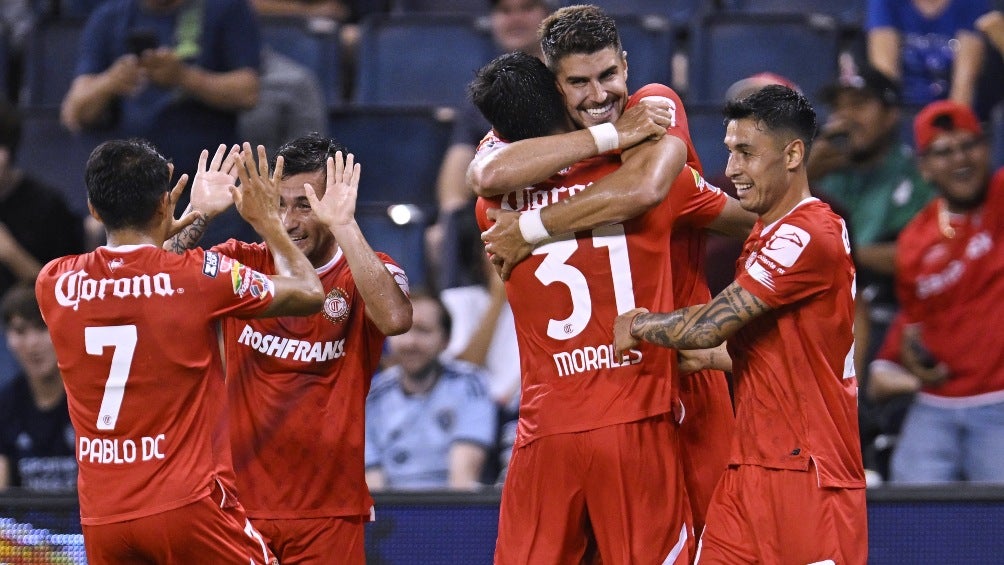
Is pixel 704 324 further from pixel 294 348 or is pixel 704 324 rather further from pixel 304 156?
pixel 304 156

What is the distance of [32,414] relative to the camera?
6965 millimetres

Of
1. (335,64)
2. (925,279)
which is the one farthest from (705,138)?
(335,64)

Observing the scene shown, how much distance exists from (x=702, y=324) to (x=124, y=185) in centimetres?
180

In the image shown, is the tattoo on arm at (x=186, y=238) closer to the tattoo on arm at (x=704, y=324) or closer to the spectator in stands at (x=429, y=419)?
the tattoo on arm at (x=704, y=324)

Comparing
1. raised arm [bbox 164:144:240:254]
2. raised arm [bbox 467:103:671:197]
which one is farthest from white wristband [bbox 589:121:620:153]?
raised arm [bbox 164:144:240:254]

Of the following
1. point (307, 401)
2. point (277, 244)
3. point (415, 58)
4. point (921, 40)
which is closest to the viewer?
point (277, 244)

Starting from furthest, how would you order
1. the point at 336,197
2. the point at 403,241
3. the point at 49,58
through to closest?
the point at 49,58 → the point at 403,241 → the point at 336,197

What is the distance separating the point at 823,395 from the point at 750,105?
0.91 m

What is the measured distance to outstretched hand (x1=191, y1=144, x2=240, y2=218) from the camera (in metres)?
4.89

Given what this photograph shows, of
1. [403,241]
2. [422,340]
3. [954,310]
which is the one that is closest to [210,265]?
[422,340]

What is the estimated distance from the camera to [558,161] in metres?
4.37

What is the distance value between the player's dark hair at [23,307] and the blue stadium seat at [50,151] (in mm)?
1666

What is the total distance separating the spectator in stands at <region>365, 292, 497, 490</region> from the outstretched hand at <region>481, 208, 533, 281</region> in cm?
233

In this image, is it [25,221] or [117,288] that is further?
[25,221]
